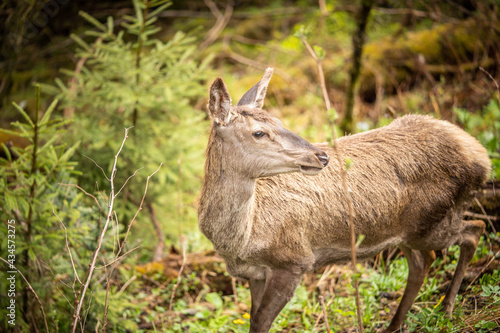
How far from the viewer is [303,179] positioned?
3939 mm

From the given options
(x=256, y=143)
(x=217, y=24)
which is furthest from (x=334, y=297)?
(x=217, y=24)

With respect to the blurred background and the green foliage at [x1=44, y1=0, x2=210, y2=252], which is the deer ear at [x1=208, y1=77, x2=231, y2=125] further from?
the green foliage at [x1=44, y1=0, x2=210, y2=252]

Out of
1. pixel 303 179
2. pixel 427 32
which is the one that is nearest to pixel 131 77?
pixel 303 179

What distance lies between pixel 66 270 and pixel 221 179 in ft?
7.35

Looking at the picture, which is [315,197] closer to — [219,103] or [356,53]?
[219,103]

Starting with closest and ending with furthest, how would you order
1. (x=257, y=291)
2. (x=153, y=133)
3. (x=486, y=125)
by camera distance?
1. (x=257, y=291)
2. (x=153, y=133)
3. (x=486, y=125)

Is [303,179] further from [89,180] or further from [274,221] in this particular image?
[89,180]

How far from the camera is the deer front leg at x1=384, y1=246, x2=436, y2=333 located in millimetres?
4211

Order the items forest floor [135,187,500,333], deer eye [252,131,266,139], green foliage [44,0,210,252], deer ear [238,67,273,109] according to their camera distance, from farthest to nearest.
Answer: green foliage [44,0,210,252], forest floor [135,187,500,333], deer ear [238,67,273,109], deer eye [252,131,266,139]

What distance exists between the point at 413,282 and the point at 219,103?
2.70m

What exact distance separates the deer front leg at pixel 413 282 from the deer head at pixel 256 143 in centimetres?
180

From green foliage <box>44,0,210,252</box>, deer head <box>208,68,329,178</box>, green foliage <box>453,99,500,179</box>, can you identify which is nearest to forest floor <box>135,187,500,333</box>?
green foliage <box>44,0,210,252</box>

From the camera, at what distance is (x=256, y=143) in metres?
3.52

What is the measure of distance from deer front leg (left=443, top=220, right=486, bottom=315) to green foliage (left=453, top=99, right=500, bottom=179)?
1658 millimetres
